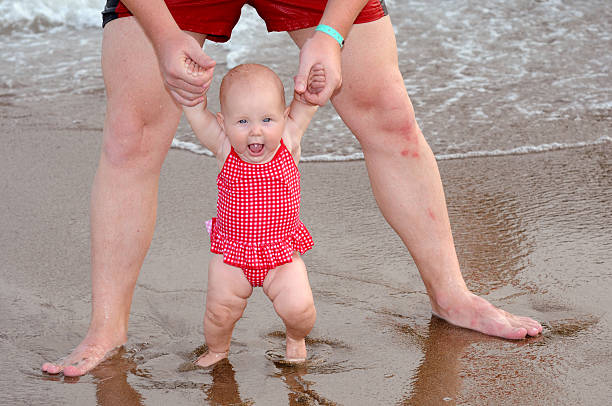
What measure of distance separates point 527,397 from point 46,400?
4.12 feet

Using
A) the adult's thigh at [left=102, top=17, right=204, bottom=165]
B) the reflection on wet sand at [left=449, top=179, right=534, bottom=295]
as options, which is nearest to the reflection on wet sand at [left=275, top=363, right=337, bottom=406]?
the adult's thigh at [left=102, top=17, right=204, bottom=165]

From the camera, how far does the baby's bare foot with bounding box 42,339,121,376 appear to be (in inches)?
99.6

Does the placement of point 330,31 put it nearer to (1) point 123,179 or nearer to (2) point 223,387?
(1) point 123,179

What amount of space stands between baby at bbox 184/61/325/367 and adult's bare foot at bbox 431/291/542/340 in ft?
1.82

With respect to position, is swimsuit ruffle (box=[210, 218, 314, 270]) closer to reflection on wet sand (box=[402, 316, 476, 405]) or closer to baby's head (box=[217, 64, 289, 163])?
baby's head (box=[217, 64, 289, 163])

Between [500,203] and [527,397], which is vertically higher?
[500,203]

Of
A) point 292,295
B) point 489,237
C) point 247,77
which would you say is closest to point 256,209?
point 292,295

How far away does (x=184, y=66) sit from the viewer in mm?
2186

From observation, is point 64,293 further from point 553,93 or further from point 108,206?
point 553,93

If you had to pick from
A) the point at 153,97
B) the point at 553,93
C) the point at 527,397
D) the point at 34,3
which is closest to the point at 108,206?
the point at 153,97

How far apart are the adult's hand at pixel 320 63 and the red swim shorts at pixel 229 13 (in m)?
0.26

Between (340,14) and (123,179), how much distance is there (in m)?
0.82

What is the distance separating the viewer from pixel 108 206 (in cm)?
267

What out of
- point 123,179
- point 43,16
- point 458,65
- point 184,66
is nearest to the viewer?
point 184,66
